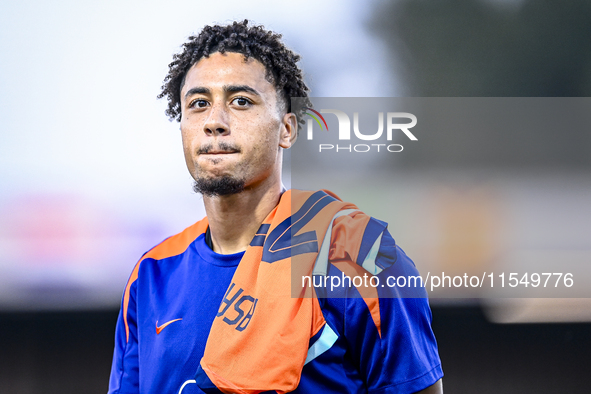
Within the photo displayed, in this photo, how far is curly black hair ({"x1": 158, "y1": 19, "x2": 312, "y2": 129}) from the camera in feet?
4.02

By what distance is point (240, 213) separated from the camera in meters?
1.17

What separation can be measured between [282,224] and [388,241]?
0.28 metres

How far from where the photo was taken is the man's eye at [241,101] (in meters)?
1.14

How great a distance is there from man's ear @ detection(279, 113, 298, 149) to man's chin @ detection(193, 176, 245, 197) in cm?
20

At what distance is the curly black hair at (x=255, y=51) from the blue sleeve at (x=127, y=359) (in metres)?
0.70

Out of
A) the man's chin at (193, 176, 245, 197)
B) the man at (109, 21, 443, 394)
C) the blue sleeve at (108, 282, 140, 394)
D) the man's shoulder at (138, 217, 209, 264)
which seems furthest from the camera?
the man's shoulder at (138, 217, 209, 264)

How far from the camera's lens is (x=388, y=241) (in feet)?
3.43

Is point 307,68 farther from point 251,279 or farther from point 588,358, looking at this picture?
point 588,358

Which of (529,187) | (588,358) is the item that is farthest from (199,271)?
(588,358)

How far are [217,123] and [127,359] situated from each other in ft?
2.33

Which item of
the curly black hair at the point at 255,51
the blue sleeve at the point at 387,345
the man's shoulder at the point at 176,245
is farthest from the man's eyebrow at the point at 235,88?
the blue sleeve at the point at 387,345

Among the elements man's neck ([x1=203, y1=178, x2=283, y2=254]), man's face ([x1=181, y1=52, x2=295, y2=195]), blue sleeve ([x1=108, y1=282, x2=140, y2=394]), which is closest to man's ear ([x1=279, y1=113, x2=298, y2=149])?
man's face ([x1=181, y1=52, x2=295, y2=195])

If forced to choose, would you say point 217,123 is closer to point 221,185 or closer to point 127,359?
point 221,185

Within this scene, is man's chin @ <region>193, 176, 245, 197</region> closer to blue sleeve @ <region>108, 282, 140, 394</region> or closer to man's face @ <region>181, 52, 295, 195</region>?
man's face @ <region>181, 52, 295, 195</region>
